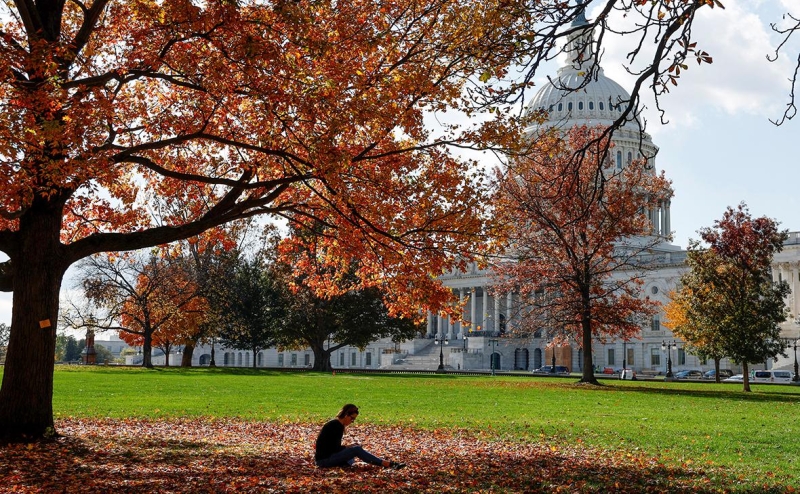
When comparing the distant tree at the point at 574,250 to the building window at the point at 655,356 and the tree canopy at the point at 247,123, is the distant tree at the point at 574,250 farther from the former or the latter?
the building window at the point at 655,356

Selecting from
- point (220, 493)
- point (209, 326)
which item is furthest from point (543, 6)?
point (209, 326)

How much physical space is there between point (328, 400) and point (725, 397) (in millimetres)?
16616

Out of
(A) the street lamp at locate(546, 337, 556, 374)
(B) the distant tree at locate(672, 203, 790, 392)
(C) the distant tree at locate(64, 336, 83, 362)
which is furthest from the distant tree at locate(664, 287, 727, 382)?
(C) the distant tree at locate(64, 336, 83, 362)

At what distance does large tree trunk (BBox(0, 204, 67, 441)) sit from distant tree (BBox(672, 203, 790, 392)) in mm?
33398

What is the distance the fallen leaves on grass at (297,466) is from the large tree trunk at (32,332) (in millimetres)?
647

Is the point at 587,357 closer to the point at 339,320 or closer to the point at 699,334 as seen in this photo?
the point at 699,334

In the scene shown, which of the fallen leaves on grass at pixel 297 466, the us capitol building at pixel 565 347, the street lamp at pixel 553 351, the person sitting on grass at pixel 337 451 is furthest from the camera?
the us capitol building at pixel 565 347

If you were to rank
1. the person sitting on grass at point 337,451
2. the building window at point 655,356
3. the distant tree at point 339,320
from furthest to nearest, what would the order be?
1. the building window at point 655,356
2. the distant tree at point 339,320
3. the person sitting on grass at point 337,451

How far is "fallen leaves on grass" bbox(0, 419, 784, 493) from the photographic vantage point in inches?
414

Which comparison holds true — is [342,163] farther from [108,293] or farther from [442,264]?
[108,293]

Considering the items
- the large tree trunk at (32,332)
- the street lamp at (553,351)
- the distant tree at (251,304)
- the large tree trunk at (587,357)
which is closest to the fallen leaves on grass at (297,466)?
the large tree trunk at (32,332)

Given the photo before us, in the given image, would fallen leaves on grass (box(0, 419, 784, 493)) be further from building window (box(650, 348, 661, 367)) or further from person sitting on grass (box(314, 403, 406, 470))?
building window (box(650, 348, 661, 367))

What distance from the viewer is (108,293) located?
5409 centimetres

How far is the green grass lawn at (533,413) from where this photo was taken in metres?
14.8
